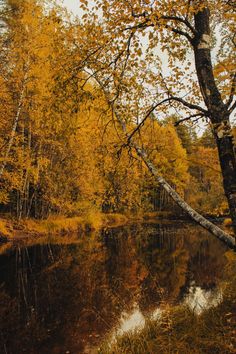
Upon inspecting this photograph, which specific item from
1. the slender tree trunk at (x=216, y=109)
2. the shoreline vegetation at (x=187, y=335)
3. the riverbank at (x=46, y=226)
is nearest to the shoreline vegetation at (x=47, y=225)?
the riverbank at (x=46, y=226)

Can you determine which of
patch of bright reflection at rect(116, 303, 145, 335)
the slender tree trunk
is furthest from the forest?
patch of bright reflection at rect(116, 303, 145, 335)

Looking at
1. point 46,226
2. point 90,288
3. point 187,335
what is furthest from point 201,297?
point 46,226

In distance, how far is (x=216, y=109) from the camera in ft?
12.4

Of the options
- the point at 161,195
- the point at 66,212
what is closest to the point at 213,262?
the point at 66,212

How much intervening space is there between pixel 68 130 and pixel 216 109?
6.28 feet

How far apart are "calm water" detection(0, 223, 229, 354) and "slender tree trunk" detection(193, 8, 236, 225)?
4.02 meters

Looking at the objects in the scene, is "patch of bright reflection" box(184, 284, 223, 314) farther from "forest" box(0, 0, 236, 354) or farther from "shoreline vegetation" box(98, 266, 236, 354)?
"shoreline vegetation" box(98, 266, 236, 354)

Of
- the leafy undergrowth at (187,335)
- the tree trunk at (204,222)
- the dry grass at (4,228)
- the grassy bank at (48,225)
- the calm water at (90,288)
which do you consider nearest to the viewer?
the tree trunk at (204,222)

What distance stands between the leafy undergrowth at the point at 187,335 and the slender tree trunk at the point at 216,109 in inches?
81.3

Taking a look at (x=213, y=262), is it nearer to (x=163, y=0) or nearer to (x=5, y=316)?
(x=5, y=316)

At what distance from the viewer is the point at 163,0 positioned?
3576mm

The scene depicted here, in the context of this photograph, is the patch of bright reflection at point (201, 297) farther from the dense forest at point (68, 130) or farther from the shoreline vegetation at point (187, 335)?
the dense forest at point (68, 130)

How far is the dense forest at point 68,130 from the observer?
166 inches

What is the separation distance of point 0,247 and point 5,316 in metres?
8.91
